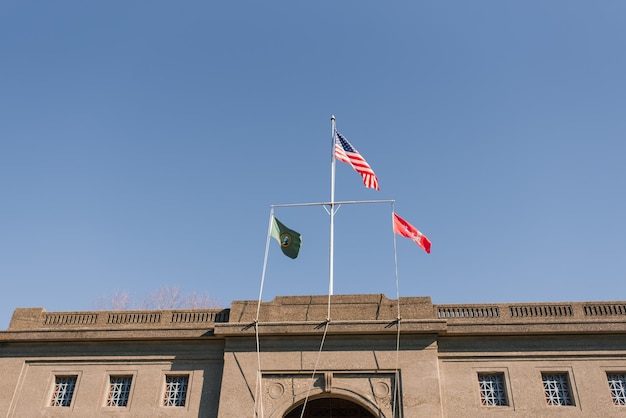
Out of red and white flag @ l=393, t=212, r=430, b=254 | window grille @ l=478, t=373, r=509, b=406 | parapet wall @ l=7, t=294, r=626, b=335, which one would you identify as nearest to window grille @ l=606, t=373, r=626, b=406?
parapet wall @ l=7, t=294, r=626, b=335

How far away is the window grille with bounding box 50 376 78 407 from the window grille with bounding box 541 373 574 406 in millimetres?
14948

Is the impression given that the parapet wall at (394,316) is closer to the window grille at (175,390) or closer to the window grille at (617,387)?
the window grille at (617,387)

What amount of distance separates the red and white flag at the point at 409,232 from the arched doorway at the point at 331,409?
5816 millimetres

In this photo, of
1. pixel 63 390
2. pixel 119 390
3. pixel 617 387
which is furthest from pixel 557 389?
pixel 63 390

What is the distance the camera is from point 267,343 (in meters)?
17.4

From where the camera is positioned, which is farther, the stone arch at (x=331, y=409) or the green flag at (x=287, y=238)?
the green flag at (x=287, y=238)

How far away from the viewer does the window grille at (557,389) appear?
1617cm

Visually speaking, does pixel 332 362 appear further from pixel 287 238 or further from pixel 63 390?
pixel 63 390

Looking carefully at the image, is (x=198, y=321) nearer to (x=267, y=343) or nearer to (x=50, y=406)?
(x=267, y=343)

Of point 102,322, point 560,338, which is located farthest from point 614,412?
point 102,322

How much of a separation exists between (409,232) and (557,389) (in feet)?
21.6

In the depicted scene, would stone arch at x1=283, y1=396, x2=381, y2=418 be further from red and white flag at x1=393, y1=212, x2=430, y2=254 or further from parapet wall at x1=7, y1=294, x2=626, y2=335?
red and white flag at x1=393, y1=212, x2=430, y2=254

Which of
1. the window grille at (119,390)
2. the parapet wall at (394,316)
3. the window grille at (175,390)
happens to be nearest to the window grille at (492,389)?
the parapet wall at (394,316)

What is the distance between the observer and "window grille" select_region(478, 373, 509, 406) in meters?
16.4
